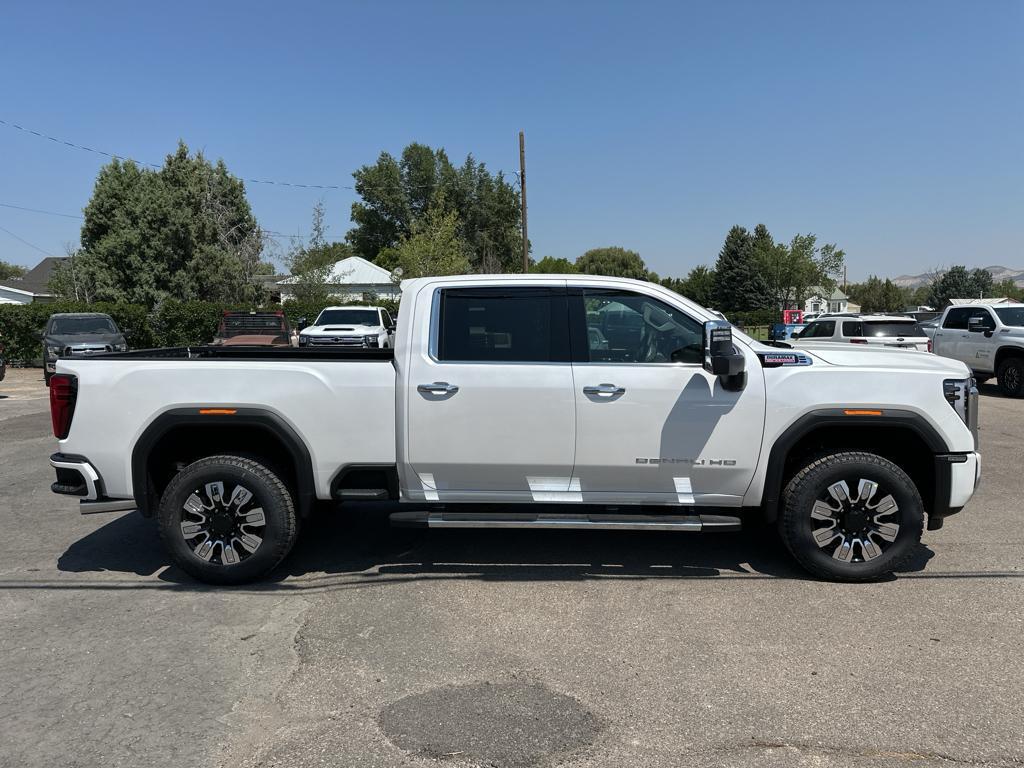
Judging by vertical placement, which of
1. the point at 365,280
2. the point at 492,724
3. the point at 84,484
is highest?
the point at 365,280

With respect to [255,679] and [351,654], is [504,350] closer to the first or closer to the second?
[351,654]

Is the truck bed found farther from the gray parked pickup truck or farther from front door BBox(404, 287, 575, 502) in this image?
the gray parked pickup truck

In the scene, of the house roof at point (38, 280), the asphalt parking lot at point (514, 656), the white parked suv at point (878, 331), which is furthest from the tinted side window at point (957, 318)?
the house roof at point (38, 280)

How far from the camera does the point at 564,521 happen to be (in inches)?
188

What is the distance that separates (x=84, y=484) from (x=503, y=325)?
286 cm

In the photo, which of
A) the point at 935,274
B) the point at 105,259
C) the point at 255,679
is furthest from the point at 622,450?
the point at 935,274

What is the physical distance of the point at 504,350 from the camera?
4.92 metres

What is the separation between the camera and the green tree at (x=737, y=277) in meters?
74.9

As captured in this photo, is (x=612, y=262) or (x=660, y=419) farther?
(x=612, y=262)

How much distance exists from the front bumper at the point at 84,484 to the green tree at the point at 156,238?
30.9 metres

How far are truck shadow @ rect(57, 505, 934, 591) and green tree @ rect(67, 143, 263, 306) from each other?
1195 inches

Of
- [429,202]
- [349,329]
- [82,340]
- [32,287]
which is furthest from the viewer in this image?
[429,202]

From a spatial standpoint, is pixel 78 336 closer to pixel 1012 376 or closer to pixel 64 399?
pixel 64 399

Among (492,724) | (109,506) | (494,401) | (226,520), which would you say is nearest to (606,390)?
(494,401)
